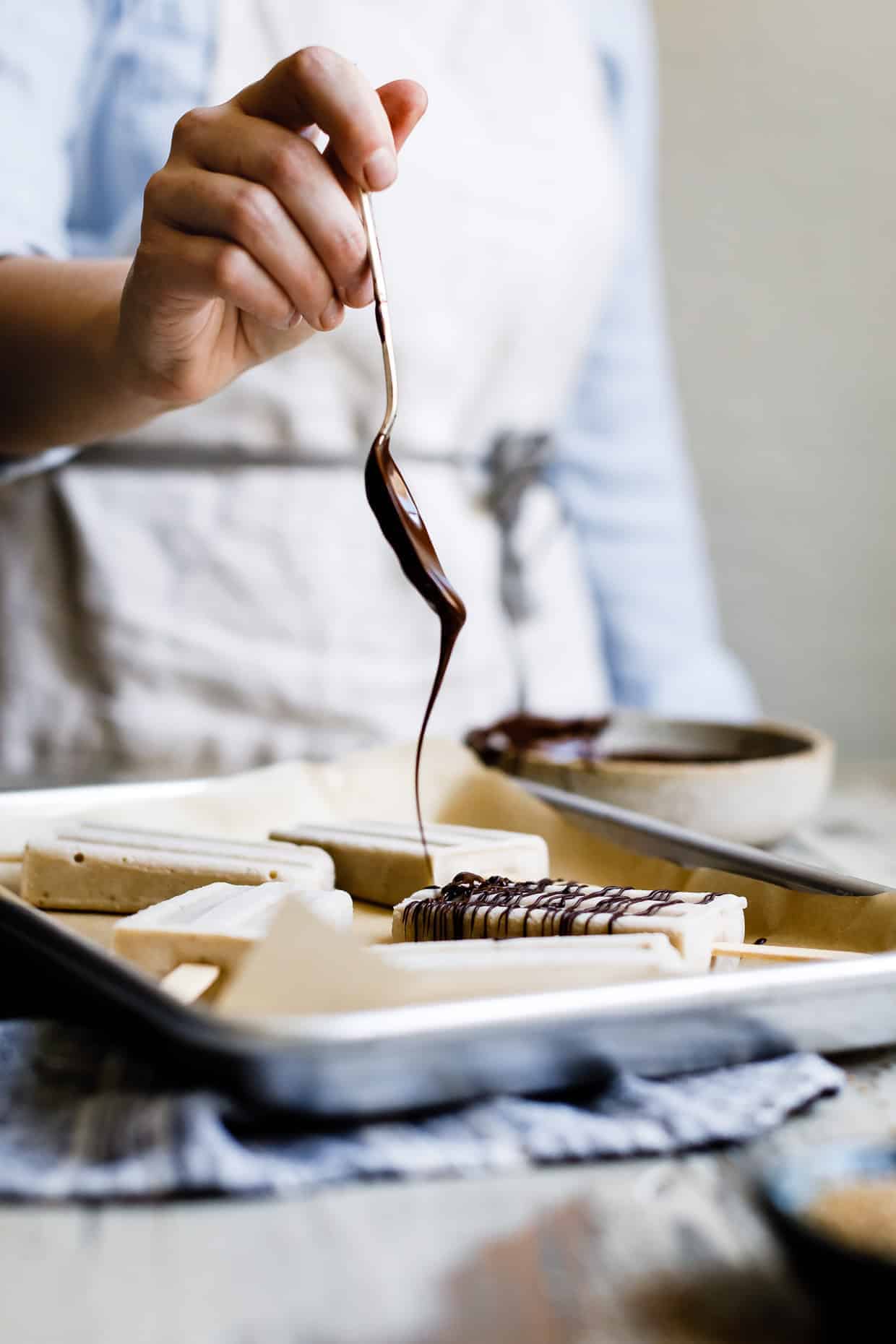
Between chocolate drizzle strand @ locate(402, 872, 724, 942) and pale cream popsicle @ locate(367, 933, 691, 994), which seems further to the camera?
chocolate drizzle strand @ locate(402, 872, 724, 942)

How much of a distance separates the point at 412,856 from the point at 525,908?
0.18 meters

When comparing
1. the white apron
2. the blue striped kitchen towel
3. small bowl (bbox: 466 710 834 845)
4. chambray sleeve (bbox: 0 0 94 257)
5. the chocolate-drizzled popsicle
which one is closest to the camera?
the blue striped kitchen towel

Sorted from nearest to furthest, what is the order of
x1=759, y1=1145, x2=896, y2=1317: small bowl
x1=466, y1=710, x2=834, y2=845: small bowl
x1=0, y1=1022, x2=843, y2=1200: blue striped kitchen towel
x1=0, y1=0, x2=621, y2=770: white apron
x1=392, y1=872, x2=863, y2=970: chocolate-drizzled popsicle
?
x1=759, y1=1145, x2=896, y2=1317: small bowl → x1=0, y1=1022, x2=843, y2=1200: blue striped kitchen towel → x1=392, y1=872, x2=863, y2=970: chocolate-drizzled popsicle → x1=466, y1=710, x2=834, y2=845: small bowl → x1=0, y1=0, x2=621, y2=770: white apron

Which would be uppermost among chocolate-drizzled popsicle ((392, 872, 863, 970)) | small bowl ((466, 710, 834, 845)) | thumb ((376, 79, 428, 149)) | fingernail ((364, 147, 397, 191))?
thumb ((376, 79, 428, 149))

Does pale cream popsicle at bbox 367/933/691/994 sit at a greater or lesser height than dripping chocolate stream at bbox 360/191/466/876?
lesser

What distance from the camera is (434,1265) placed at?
481mm

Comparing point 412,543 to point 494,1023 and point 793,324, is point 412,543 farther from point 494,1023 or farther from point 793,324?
point 793,324

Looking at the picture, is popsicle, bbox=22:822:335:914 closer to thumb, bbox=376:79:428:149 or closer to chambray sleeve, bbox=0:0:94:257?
thumb, bbox=376:79:428:149

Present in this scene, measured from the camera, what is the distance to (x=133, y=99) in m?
1.49

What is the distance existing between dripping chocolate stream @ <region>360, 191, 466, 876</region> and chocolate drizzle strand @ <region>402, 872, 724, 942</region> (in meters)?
0.08

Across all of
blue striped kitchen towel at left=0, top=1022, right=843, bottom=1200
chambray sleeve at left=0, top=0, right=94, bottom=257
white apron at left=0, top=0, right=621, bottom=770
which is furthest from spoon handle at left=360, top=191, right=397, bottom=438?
white apron at left=0, top=0, right=621, bottom=770

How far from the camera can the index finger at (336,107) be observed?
31.6 inches

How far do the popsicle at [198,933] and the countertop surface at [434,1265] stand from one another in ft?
0.62

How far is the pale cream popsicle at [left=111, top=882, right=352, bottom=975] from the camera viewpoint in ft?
2.37
